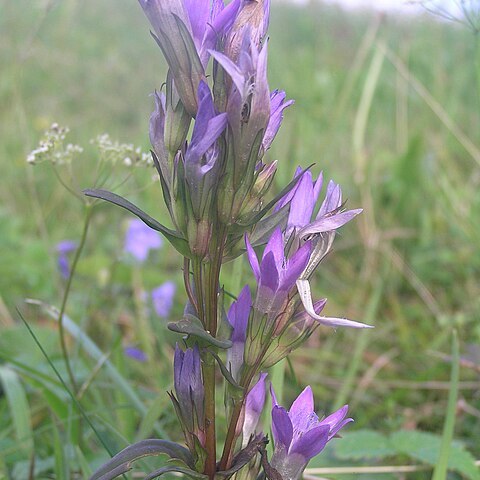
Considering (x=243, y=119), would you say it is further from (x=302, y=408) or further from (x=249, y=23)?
(x=302, y=408)

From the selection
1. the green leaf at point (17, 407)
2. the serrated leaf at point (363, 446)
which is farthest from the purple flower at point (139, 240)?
the serrated leaf at point (363, 446)

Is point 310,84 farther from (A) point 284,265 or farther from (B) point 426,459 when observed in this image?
(A) point 284,265

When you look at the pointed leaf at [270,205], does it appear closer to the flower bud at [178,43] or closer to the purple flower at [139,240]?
the flower bud at [178,43]

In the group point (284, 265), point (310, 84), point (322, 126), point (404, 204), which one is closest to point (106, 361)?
point (284, 265)

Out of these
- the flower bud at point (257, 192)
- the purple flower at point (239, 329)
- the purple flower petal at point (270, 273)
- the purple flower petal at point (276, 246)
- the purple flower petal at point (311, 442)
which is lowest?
the purple flower petal at point (311, 442)

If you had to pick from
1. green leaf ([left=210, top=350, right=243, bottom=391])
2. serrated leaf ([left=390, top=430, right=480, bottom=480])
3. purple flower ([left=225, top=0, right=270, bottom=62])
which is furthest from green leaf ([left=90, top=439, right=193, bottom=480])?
serrated leaf ([left=390, top=430, right=480, bottom=480])

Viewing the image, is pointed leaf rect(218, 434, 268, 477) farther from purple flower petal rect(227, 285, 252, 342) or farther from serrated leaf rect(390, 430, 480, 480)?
serrated leaf rect(390, 430, 480, 480)

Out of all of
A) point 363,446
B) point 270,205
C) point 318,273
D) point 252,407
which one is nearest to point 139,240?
point 318,273
